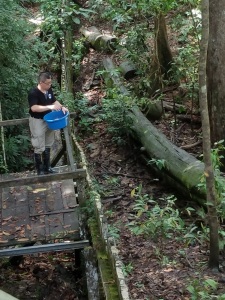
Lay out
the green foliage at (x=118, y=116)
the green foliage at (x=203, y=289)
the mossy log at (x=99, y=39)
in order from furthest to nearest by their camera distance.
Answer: the mossy log at (x=99, y=39)
the green foliage at (x=118, y=116)
the green foliage at (x=203, y=289)

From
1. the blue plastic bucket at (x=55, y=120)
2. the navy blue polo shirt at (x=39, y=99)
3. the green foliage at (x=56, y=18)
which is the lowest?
the blue plastic bucket at (x=55, y=120)

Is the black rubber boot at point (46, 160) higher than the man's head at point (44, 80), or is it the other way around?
the man's head at point (44, 80)

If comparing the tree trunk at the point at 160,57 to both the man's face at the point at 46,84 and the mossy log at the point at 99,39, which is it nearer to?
the mossy log at the point at 99,39

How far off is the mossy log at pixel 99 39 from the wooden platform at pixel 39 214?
6.35 metres

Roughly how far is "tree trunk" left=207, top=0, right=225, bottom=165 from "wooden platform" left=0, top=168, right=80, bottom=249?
2393 mm

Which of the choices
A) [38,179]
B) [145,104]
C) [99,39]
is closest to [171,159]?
[38,179]

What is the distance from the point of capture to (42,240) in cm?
600

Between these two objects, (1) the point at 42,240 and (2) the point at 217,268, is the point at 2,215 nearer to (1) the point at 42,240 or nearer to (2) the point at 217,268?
(1) the point at 42,240

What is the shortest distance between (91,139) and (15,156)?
1.56 meters

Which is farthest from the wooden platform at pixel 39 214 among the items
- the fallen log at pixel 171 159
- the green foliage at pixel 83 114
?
the green foliage at pixel 83 114

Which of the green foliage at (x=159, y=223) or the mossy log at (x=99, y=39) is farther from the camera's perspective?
the mossy log at (x=99, y=39)

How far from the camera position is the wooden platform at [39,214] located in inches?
238

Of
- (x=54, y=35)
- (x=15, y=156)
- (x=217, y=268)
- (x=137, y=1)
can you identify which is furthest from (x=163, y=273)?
(x=54, y=35)

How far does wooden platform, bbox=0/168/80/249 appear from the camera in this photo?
604 centimetres
